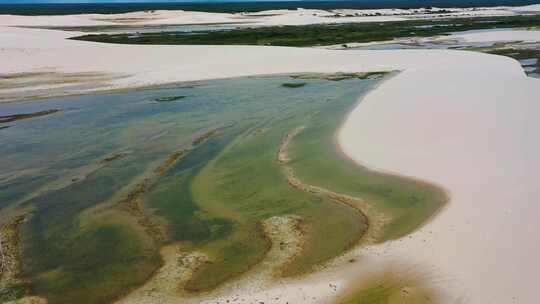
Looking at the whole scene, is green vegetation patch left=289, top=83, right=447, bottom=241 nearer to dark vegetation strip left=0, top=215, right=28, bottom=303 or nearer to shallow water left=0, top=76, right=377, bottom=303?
shallow water left=0, top=76, right=377, bottom=303

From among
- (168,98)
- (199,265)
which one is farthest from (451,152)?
(168,98)

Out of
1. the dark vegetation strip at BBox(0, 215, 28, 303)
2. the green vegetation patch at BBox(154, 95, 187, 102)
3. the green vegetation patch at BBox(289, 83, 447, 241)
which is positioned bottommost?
the dark vegetation strip at BBox(0, 215, 28, 303)

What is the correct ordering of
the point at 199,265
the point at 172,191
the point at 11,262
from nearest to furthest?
the point at 199,265, the point at 11,262, the point at 172,191

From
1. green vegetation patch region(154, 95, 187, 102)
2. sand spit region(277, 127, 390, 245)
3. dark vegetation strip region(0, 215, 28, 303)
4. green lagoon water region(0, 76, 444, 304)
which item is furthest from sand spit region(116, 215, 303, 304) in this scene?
green vegetation patch region(154, 95, 187, 102)

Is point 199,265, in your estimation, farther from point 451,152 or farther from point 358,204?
point 451,152

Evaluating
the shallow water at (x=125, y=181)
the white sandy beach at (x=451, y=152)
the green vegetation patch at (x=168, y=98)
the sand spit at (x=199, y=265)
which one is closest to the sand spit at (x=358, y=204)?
the shallow water at (x=125, y=181)
